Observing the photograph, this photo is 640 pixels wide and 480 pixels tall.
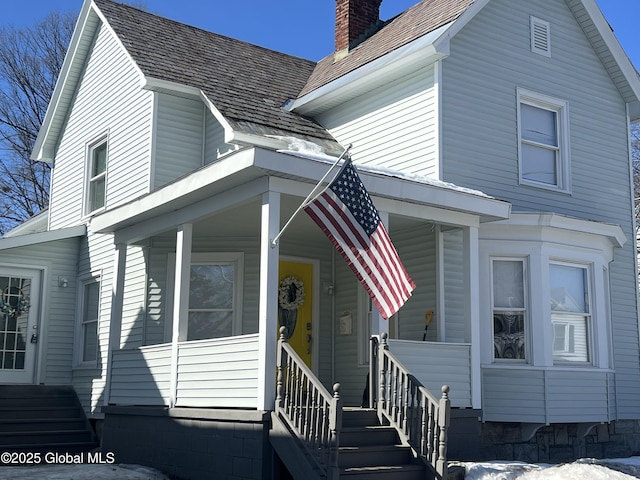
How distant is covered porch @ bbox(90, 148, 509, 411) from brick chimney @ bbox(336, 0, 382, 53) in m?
4.70

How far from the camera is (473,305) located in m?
10.2

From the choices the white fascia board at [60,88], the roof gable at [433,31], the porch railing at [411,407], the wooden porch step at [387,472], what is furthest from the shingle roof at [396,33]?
the wooden porch step at [387,472]

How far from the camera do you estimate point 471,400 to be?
10133mm

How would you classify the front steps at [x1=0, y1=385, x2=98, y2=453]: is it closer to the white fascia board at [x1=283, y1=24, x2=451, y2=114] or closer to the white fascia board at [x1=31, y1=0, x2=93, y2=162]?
the white fascia board at [x1=31, y1=0, x2=93, y2=162]

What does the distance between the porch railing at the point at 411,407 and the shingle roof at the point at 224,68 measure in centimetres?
476

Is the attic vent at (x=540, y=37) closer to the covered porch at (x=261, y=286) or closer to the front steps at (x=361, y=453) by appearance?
the covered porch at (x=261, y=286)

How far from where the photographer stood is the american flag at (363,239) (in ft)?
27.3

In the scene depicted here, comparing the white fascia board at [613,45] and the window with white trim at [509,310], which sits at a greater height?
the white fascia board at [613,45]

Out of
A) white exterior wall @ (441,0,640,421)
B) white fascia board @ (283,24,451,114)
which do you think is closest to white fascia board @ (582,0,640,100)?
white exterior wall @ (441,0,640,421)

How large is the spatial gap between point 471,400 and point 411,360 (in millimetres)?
1078

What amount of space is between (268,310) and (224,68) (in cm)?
763

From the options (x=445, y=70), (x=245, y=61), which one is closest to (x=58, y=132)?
(x=245, y=61)

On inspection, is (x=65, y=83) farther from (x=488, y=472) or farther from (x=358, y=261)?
(x=488, y=472)

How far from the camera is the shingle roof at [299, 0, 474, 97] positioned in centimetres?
1255
